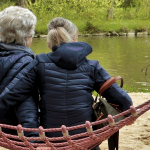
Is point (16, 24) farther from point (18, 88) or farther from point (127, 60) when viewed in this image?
point (127, 60)

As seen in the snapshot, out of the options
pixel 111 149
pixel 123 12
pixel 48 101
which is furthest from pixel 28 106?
pixel 123 12

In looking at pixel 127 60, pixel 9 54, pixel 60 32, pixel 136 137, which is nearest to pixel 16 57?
pixel 9 54

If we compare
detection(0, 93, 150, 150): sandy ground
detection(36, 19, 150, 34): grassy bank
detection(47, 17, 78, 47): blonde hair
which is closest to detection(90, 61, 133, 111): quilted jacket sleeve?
detection(47, 17, 78, 47): blonde hair

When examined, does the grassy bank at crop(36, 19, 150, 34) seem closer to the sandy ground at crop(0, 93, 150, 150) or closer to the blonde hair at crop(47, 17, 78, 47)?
the sandy ground at crop(0, 93, 150, 150)

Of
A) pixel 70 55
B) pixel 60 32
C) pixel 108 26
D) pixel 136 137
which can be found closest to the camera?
pixel 70 55

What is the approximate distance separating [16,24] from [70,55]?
511 mm

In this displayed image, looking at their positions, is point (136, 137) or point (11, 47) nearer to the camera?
point (11, 47)

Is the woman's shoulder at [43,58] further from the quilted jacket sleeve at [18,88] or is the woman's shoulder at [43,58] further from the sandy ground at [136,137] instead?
the sandy ground at [136,137]

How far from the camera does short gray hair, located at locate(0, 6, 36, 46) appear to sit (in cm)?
238

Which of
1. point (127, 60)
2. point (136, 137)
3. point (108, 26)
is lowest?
point (108, 26)

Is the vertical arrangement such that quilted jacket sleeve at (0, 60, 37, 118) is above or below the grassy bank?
above

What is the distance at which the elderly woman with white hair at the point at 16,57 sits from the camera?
2264 mm

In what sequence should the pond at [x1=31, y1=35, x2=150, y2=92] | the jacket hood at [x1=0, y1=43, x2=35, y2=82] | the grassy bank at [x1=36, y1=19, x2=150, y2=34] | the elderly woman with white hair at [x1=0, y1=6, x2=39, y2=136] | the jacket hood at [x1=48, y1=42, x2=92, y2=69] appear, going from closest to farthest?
the jacket hood at [x1=48, y1=42, x2=92, y2=69] < the elderly woman with white hair at [x1=0, y1=6, x2=39, y2=136] < the jacket hood at [x1=0, y1=43, x2=35, y2=82] < the pond at [x1=31, y1=35, x2=150, y2=92] < the grassy bank at [x1=36, y1=19, x2=150, y2=34]

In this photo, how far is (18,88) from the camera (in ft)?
7.29
